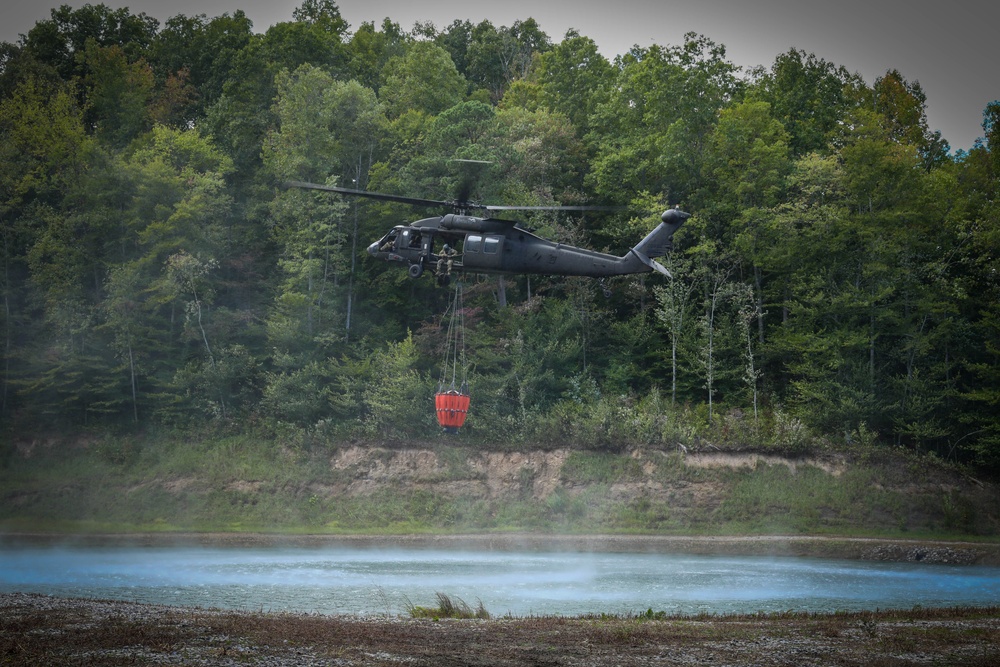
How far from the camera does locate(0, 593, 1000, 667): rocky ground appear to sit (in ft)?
60.7

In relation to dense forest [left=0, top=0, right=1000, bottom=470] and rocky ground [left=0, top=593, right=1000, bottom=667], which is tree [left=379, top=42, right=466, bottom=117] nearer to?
dense forest [left=0, top=0, right=1000, bottom=470]

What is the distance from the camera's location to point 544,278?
5800 centimetres

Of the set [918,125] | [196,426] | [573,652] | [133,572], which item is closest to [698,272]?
[918,125]

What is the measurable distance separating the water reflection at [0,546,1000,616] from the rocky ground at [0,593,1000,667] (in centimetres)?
392

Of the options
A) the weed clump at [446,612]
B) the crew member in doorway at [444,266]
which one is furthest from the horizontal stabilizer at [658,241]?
the weed clump at [446,612]

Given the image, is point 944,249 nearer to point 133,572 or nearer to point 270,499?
point 270,499

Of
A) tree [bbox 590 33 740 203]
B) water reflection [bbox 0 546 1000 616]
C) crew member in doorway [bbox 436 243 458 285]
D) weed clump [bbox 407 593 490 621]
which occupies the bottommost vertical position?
water reflection [bbox 0 546 1000 616]

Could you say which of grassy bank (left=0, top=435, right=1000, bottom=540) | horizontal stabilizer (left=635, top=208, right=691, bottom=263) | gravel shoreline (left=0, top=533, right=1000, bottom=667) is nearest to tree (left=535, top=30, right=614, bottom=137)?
grassy bank (left=0, top=435, right=1000, bottom=540)

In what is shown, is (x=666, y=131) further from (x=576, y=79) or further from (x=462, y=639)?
(x=462, y=639)

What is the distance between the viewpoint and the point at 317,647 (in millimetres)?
19500

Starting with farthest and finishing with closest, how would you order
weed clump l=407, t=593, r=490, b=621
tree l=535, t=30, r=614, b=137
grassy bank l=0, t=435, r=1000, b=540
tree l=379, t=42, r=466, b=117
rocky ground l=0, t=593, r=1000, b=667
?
tree l=379, t=42, r=466, b=117, tree l=535, t=30, r=614, b=137, grassy bank l=0, t=435, r=1000, b=540, weed clump l=407, t=593, r=490, b=621, rocky ground l=0, t=593, r=1000, b=667

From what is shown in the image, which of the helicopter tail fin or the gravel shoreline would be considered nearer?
the gravel shoreline

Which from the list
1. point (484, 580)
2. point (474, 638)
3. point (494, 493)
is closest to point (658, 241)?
point (484, 580)

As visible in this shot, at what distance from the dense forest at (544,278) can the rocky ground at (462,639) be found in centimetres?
2626
